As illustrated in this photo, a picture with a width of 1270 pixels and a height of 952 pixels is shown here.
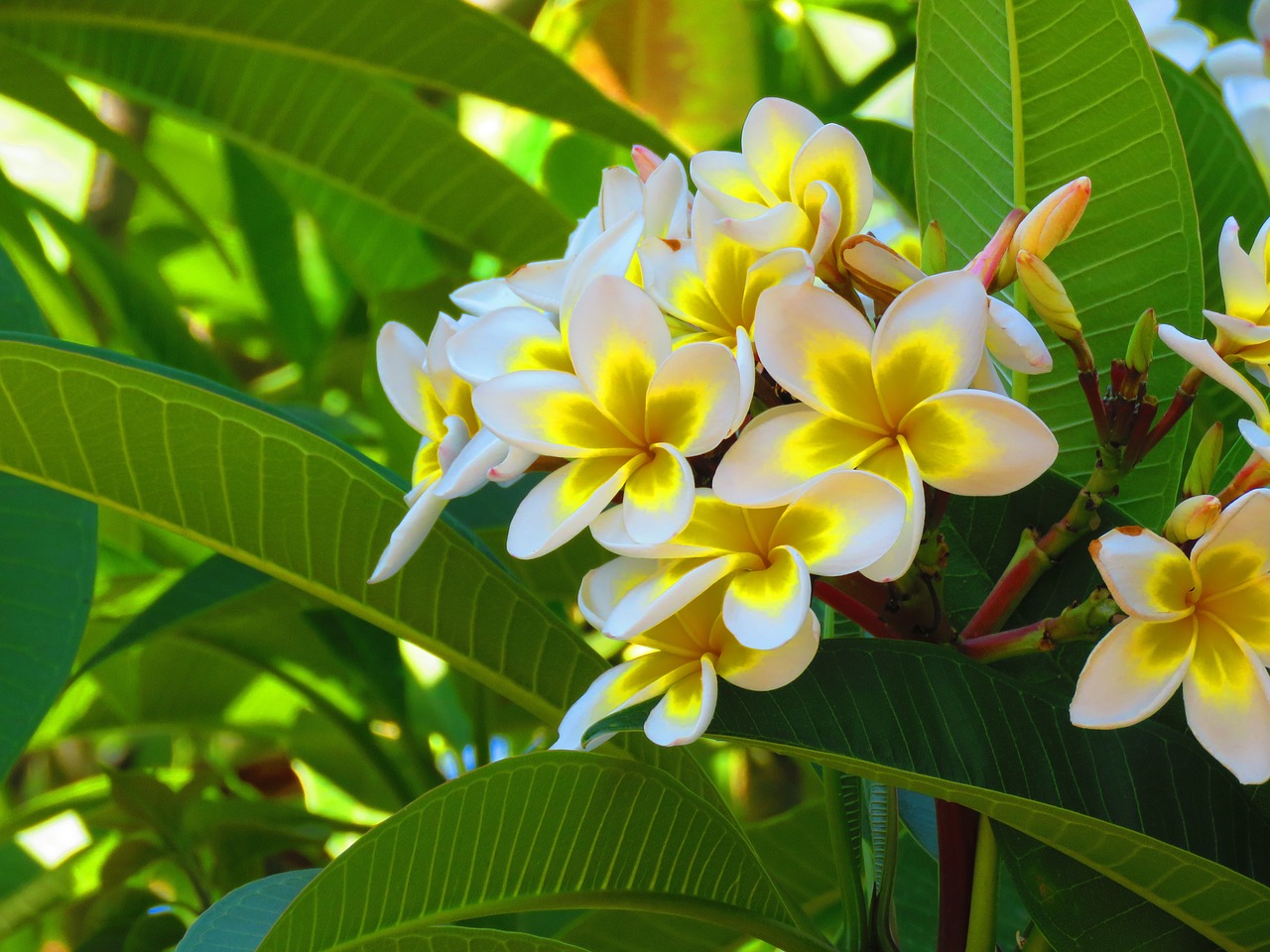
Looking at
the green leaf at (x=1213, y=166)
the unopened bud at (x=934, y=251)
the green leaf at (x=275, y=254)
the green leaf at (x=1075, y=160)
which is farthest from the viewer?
the green leaf at (x=275, y=254)

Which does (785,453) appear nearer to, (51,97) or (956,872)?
(956,872)

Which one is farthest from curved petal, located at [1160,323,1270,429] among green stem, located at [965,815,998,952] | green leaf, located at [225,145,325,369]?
green leaf, located at [225,145,325,369]

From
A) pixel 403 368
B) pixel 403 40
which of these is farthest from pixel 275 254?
pixel 403 368

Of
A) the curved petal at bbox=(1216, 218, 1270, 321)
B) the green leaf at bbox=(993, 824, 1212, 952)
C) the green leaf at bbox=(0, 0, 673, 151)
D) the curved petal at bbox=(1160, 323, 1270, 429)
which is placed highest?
the green leaf at bbox=(0, 0, 673, 151)

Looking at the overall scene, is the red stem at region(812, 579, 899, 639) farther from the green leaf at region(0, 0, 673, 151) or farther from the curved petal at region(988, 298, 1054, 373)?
the green leaf at region(0, 0, 673, 151)

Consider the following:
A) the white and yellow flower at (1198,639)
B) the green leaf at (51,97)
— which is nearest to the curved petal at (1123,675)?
the white and yellow flower at (1198,639)

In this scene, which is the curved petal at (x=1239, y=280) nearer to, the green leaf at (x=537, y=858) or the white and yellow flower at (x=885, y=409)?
the white and yellow flower at (x=885, y=409)
